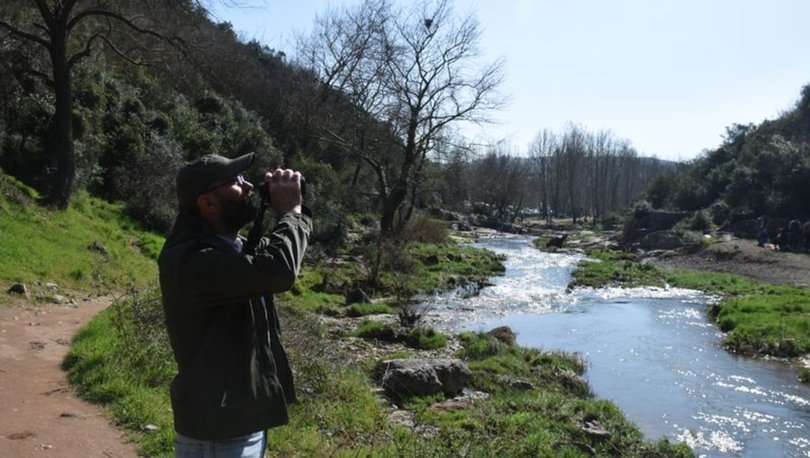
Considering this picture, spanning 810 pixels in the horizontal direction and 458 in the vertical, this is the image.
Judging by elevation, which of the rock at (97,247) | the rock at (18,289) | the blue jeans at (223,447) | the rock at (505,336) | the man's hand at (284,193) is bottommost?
the rock at (505,336)

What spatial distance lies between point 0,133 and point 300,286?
8038mm

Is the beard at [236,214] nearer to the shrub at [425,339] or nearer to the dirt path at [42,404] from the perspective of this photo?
the dirt path at [42,404]

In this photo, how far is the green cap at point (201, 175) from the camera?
245 centimetres

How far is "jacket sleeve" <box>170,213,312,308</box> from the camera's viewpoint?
2.29 m

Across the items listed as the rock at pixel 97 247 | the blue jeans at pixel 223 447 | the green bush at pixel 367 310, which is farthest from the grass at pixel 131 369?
the green bush at pixel 367 310

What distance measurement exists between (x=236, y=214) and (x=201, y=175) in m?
0.20

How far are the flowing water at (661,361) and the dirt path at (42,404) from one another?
731 centimetres

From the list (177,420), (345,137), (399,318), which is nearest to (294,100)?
(345,137)

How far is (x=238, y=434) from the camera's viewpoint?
2334mm

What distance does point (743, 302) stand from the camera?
19.9 metres

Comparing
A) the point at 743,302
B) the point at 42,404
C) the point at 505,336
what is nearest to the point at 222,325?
the point at 42,404

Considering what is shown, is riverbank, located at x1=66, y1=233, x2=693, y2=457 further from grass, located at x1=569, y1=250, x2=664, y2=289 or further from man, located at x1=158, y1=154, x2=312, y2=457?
grass, located at x1=569, y1=250, x2=664, y2=289

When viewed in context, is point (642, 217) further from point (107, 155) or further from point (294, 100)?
point (107, 155)

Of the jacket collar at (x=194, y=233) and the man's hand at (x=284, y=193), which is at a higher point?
the man's hand at (x=284, y=193)
